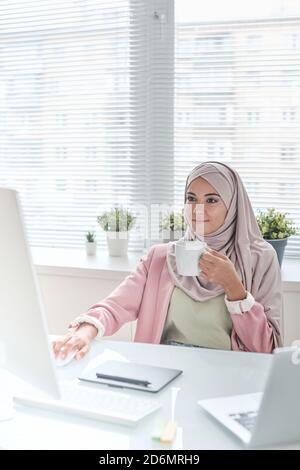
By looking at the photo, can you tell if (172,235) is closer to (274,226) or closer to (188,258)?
(274,226)

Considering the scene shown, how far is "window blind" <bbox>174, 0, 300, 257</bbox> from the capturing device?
105 inches

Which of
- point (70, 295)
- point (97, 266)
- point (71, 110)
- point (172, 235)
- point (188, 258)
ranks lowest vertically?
point (70, 295)

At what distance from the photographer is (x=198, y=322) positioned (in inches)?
75.6

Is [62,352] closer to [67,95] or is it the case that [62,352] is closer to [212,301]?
[212,301]

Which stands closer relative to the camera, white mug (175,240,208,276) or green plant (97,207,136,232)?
white mug (175,240,208,276)

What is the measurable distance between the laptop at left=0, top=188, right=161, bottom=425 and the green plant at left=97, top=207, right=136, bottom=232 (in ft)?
5.65

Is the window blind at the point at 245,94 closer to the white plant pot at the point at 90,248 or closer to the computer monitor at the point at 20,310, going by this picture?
the white plant pot at the point at 90,248

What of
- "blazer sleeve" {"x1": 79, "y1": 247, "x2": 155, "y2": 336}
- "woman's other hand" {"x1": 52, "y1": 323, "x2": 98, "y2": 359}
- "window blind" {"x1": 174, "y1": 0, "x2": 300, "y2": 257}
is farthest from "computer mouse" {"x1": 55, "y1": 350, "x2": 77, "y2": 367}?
"window blind" {"x1": 174, "y1": 0, "x2": 300, "y2": 257}

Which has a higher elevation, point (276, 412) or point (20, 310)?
point (20, 310)

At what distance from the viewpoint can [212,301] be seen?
6.32 ft

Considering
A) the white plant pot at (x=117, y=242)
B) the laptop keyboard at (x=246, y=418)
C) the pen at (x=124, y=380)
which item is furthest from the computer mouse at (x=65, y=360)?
the white plant pot at (x=117, y=242)

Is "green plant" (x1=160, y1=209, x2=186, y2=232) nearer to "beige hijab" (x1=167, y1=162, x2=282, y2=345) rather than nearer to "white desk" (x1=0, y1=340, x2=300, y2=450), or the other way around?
"beige hijab" (x1=167, y1=162, x2=282, y2=345)

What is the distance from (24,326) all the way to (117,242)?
1.85 m

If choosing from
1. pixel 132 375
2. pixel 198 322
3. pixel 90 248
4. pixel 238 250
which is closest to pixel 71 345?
pixel 132 375
